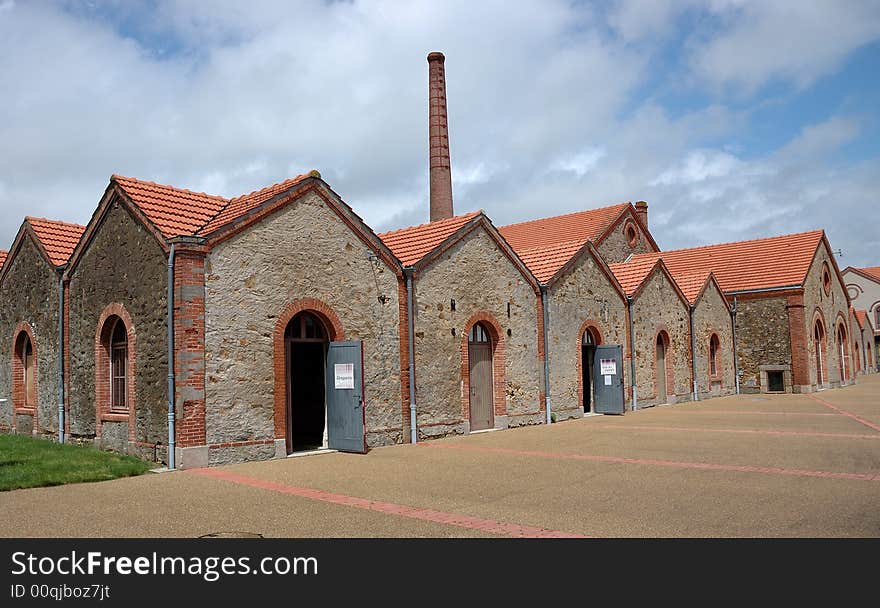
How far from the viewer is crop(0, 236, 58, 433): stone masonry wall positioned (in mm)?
16183

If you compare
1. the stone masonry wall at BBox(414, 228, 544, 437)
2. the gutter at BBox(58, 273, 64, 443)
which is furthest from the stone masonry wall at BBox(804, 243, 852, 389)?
the gutter at BBox(58, 273, 64, 443)

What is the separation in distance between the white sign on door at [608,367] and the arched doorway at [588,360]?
0.42 meters

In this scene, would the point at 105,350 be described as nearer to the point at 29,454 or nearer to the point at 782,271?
the point at 29,454

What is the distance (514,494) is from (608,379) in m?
12.7

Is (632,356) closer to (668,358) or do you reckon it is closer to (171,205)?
(668,358)

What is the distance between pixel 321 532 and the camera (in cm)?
711

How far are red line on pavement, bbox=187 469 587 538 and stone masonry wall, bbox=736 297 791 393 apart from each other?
1017 inches

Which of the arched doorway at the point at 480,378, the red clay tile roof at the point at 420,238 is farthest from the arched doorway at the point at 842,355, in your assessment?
the red clay tile roof at the point at 420,238

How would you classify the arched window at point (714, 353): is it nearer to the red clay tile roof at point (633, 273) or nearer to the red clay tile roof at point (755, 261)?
the red clay tile roof at point (755, 261)

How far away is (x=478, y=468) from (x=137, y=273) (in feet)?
21.8

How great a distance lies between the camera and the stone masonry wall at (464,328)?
15.8m

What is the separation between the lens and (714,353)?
29734mm
